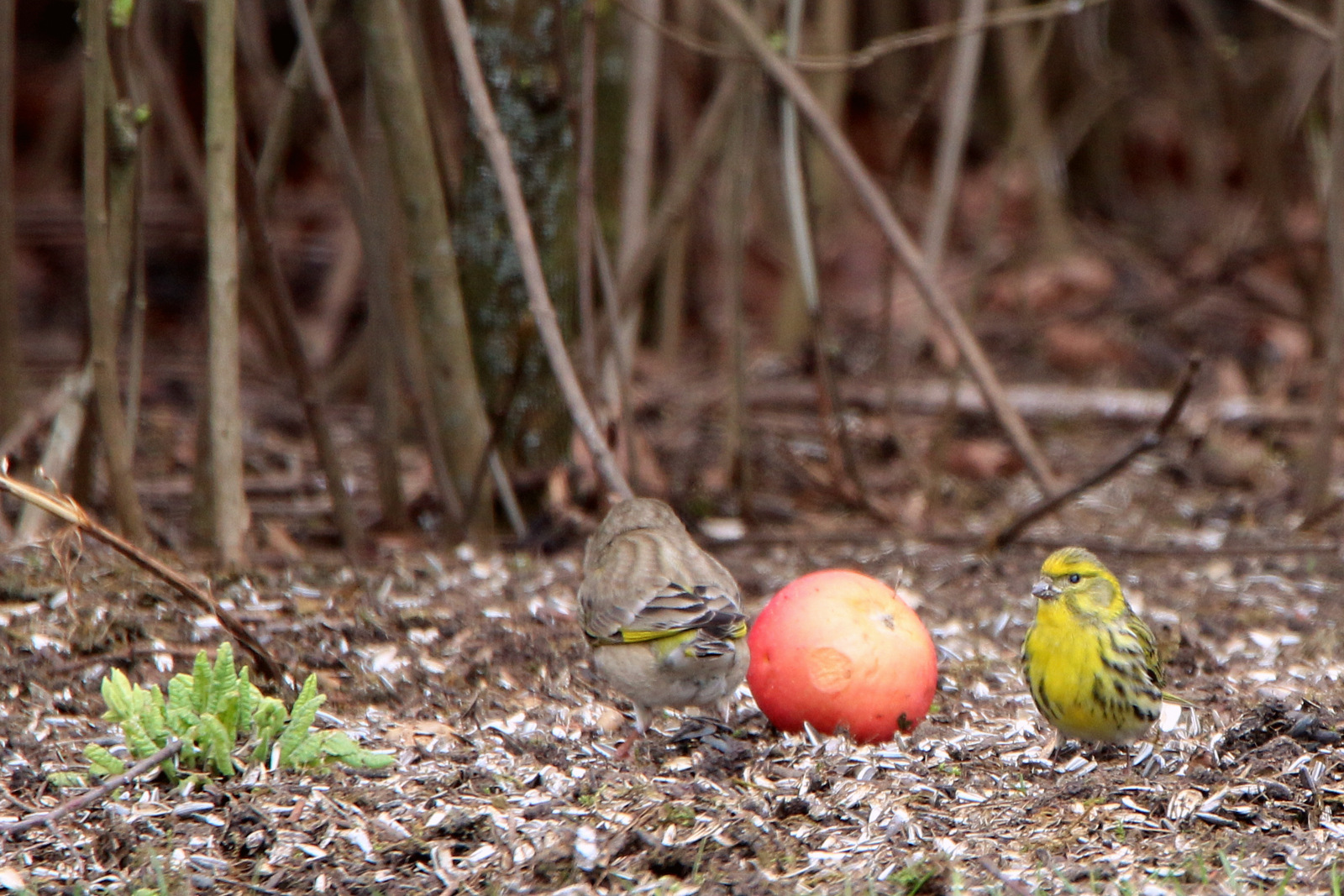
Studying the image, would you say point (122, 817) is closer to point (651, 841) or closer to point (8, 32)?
point (651, 841)

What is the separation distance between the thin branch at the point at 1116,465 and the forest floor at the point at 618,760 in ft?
0.57

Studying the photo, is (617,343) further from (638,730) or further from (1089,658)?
(1089,658)

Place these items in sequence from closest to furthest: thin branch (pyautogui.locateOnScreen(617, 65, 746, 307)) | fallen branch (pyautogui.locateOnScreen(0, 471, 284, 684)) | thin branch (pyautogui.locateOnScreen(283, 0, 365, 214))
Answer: fallen branch (pyautogui.locateOnScreen(0, 471, 284, 684)) → thin branch (pyautogui.locateOnScreen(283, 0, 365, 214)) → thin branch (pyautogui.locateOnScreen(617, 65, 746, 307))

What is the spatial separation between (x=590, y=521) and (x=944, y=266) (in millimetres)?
6223

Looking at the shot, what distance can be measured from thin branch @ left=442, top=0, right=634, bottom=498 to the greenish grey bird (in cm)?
33

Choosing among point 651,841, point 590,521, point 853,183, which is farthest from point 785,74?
point 651,841

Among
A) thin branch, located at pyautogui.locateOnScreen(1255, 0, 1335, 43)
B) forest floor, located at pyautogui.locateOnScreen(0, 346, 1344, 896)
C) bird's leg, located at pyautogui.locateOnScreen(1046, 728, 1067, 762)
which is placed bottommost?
bird's leg, located at pyautogui.locateOnScreen(1046, 728, 1067, 762)

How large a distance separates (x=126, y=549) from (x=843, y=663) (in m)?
1.59

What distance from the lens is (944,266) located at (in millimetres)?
10961

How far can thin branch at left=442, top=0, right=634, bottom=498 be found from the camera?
4.05 metres

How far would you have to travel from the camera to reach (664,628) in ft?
11.8

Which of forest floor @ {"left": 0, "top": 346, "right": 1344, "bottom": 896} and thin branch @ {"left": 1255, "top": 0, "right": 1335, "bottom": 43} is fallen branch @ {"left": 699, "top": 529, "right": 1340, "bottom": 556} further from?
thin branch @ {"left": 1255, "top": 0, "right": 1335, "bottom": 43}

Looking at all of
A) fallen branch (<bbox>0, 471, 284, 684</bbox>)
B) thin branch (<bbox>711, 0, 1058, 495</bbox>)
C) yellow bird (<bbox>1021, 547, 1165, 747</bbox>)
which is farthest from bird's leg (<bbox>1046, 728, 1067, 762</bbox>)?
fallen branch (<bbox>0, 471, 284, 684</bbox>)

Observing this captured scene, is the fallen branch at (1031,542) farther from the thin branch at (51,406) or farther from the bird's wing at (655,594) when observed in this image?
the thin branch at (51,406)
